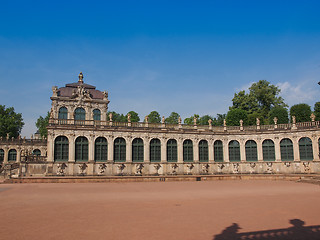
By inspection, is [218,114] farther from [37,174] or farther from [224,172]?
[37,174]

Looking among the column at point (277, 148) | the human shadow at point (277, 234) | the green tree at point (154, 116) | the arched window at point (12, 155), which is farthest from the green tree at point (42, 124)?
the human shadow at point (277, 234)

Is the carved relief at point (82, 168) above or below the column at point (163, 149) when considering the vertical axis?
below

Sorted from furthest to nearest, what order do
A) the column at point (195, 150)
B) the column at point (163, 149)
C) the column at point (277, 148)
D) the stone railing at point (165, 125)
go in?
the column at point (195, 150) → the column at point (277, 148) → the column at point (163, 149) → the stone railing at point (165, 125)

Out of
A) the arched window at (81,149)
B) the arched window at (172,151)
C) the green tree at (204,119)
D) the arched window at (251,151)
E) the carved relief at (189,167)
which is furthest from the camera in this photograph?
the green tree at (204,119)

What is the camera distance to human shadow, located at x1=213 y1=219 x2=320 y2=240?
31.1ft

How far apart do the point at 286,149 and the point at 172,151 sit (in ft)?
61.2

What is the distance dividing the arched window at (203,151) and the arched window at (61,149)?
842 inches

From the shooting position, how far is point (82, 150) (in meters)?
38.9

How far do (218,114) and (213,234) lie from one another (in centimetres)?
8070

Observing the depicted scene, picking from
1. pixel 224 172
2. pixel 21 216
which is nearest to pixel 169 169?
pixel 224 172

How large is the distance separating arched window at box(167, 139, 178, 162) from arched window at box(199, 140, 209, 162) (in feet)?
15.0

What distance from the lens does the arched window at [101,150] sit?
130 feet

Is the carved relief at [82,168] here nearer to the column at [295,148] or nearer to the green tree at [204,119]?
the column at [295,148]

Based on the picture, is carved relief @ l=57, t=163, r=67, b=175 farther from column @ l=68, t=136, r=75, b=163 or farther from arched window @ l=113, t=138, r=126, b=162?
arched window @ l=113, t=138, r=126, b=162
